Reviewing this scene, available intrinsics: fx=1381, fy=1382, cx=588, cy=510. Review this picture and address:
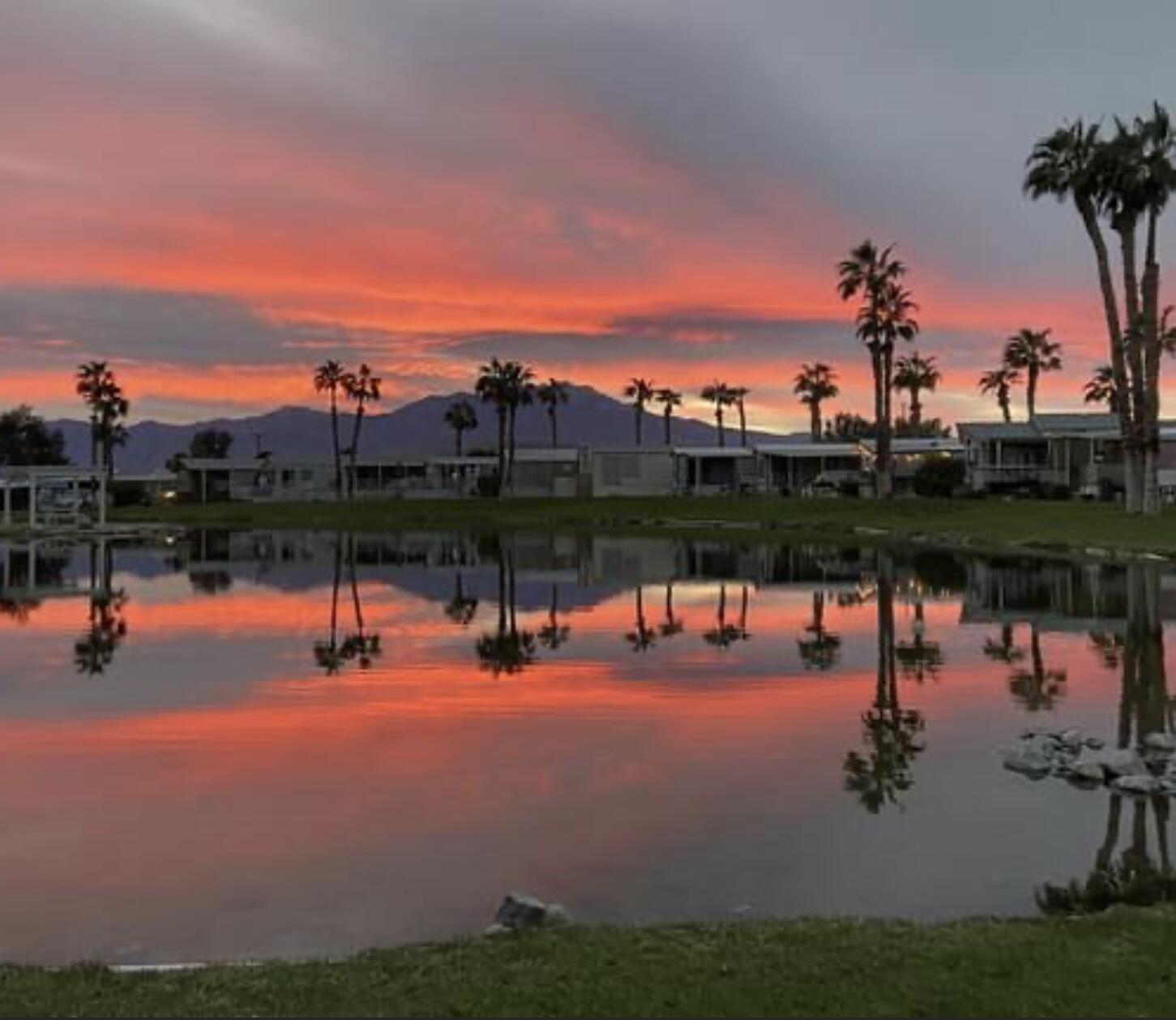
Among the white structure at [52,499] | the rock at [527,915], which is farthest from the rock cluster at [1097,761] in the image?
the white structure at [52,499]

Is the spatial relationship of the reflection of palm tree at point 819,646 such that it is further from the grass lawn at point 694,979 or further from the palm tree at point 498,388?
the palm tree at point 498,388

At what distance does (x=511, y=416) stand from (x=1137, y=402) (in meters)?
67.1

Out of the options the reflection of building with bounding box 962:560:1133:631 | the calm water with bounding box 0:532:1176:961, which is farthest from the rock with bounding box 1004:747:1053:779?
the reflection of building with bounding box 962:560:1133:631

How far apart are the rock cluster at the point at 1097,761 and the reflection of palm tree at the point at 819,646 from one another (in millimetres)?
6619

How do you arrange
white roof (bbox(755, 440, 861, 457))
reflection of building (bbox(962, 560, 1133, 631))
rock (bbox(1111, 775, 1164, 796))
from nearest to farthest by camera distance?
rock (bbox(1111, 775, 1164, 796)) < reflection of building (bbox(962, 560, 1133, 631)) < white roof (bbox(755, 440, 861, 457))

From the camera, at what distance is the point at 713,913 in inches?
356

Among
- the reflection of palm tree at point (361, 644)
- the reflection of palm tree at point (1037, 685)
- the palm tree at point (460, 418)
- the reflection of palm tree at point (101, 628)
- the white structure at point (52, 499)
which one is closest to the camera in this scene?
the reflection of palm tree at point (1037, 685)

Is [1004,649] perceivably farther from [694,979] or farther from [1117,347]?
[1117,347]

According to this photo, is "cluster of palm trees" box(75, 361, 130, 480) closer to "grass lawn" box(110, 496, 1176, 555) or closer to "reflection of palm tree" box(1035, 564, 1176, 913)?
"grass lawn" box(110, 496, 1176, 555)

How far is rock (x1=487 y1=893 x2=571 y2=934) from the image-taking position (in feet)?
26.9

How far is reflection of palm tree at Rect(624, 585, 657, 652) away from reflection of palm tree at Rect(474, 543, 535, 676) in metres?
1.77

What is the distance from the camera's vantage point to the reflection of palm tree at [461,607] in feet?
94.0

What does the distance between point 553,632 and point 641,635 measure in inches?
67.5

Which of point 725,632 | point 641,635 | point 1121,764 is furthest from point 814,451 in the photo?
point 1121,764
